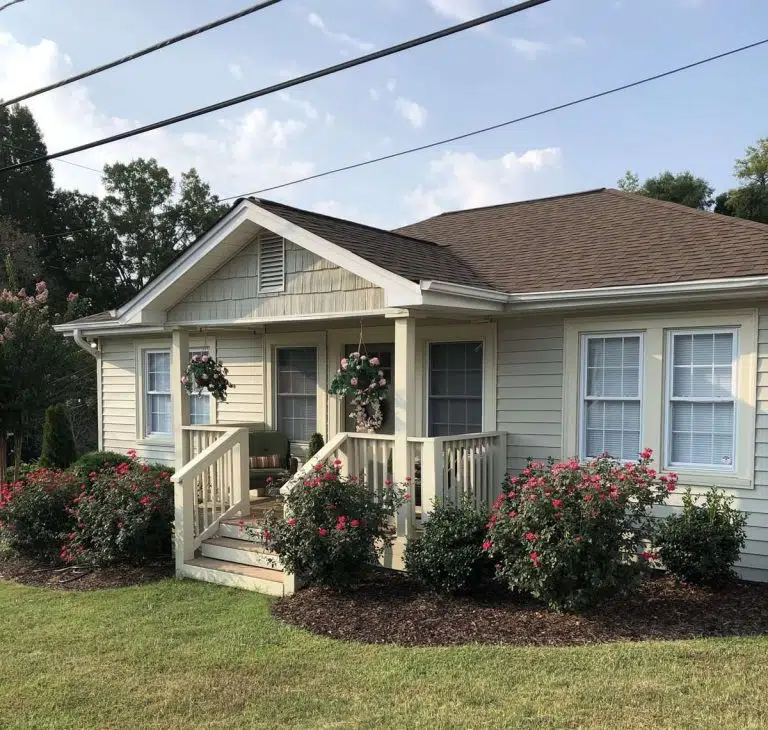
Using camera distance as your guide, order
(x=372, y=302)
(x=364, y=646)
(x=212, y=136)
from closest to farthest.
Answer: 1. (x=364, y=646)
2. (x=372, y=302)
3. (x=212, y=136)

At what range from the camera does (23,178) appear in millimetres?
30797

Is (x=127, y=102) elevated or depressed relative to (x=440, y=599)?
elevated

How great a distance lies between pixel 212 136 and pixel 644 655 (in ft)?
50.0

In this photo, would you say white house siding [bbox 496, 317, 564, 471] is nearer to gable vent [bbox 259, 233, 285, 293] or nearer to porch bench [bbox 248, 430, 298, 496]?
gable vent [bbox 259, 233, 285, 293]

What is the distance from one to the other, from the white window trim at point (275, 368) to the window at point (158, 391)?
2.43 m

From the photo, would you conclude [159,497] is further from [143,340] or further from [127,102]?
[127,102]

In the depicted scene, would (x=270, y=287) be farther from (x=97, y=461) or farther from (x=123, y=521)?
(x=97, y=461)

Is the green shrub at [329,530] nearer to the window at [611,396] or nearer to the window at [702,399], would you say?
the window at [611,396]

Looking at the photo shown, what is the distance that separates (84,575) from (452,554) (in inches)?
170

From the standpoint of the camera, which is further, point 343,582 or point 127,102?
point 127,102

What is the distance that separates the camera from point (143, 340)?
12.7 m

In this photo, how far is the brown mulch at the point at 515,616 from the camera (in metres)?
5.44

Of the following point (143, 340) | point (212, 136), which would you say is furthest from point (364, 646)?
point (212, 136)

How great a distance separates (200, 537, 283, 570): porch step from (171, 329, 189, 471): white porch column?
154 cm
